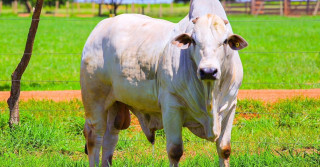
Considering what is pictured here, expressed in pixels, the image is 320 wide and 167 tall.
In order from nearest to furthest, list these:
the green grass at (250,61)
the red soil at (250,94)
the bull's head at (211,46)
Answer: the bull's head at (211,46)
the red soil at (250,94)
the green grass at (250,61)

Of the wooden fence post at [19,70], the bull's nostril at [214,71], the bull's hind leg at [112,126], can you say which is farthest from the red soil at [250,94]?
the bull's nostril at [214,71]

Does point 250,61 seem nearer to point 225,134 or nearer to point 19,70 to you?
point 19,70

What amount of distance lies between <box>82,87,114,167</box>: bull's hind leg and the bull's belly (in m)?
0.32

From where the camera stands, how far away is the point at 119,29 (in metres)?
5.36

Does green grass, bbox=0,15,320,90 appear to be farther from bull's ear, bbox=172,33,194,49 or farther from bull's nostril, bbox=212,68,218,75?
bull's nostril, bbox=212,68,218,75

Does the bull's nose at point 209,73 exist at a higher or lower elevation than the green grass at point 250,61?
higher

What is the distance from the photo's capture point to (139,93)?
4984 millimetres

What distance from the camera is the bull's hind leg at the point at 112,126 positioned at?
228 inches

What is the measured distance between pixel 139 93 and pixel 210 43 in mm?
1044

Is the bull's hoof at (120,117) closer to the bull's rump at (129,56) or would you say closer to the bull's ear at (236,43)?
the bull's rump at (129,56)

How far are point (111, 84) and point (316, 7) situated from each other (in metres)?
38.9

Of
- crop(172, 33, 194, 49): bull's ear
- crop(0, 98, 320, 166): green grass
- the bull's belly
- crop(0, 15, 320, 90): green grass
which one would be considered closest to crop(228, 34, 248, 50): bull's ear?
crop(172, 33, 194, 49): bull's ear

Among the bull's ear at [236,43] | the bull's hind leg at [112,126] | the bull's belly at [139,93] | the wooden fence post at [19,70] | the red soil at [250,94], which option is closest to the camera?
the bull's ear at [236,43]

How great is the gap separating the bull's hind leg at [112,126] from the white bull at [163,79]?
0.01 m
